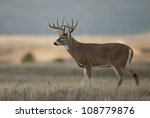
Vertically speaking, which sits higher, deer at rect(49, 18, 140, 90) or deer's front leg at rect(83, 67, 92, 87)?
deer at rect(49, 18, 140, 90)

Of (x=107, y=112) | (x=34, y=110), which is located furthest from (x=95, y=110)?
(x=34, y=110)

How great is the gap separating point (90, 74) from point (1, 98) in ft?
7.19

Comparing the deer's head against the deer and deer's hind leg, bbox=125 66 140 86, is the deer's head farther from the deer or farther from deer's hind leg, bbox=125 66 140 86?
deer's hind leg, bbox=125 66 140 86

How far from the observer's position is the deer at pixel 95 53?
12539 millimetres

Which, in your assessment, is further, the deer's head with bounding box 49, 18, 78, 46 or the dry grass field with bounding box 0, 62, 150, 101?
the deer's head with bounding box 49, 18, 78, 46

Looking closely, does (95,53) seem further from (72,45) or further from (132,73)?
(132,73)

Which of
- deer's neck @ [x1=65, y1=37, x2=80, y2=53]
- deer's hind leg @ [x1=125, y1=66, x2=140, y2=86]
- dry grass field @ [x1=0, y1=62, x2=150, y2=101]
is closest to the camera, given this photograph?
dry grass field @ [x1=0, y1=62, x2=150, y2=101]

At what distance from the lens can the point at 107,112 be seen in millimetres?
11031

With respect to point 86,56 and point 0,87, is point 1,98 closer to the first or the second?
point 0,87

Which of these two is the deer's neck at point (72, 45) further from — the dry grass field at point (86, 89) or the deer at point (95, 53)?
the dry grass field at point (86, 89)

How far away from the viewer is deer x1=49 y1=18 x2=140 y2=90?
494 inches

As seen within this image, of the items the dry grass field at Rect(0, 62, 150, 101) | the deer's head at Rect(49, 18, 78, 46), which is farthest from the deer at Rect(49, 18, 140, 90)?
the dry grass field at Rect(0, 62, 150, 101)

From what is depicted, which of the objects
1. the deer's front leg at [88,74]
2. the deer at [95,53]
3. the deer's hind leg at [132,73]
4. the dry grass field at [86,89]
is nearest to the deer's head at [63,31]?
the deer at [95,53]

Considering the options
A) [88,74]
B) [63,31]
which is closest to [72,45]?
[63,31]
